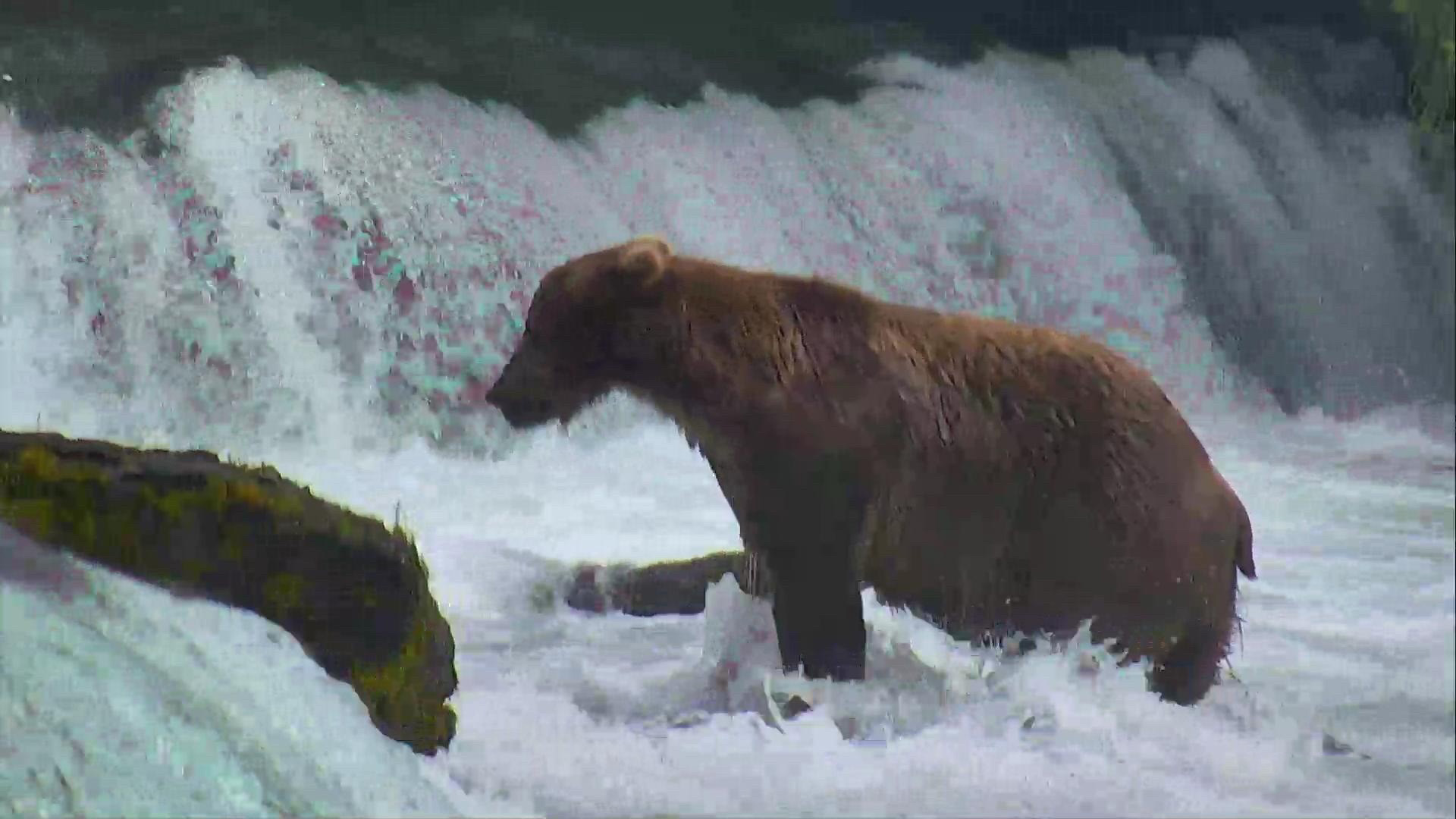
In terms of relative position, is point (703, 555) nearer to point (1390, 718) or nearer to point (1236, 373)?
point (1236, 373)

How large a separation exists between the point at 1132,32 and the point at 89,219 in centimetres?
146

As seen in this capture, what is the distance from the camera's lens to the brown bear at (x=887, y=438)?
61.9 inches

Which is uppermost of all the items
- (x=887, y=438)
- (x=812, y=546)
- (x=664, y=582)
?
(x=887, y=438)

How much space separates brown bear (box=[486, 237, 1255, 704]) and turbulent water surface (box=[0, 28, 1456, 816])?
0.04 metres

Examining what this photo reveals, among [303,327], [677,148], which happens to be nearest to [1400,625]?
[677,148]

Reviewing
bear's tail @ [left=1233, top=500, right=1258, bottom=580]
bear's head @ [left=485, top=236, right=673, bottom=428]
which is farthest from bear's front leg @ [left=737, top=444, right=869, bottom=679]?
bear's tail @ [left=1233, top=500, right=1258, bottom=580]

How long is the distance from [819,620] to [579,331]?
0.45m

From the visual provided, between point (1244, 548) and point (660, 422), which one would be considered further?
point (1244, 548)

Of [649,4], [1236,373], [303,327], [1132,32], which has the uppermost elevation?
[1132,32]

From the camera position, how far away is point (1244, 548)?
1.90 metres

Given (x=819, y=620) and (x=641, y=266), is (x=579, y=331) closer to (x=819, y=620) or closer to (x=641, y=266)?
(x=641, y=266)

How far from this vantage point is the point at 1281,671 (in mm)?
1942

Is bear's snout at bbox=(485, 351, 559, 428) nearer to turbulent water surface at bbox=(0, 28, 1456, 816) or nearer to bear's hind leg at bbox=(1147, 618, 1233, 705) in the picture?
turbulent water surface at bbox=(0, 28, 1456, 816)

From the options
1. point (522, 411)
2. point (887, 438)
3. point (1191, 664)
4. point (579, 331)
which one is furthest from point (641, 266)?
point (1191, 664)
